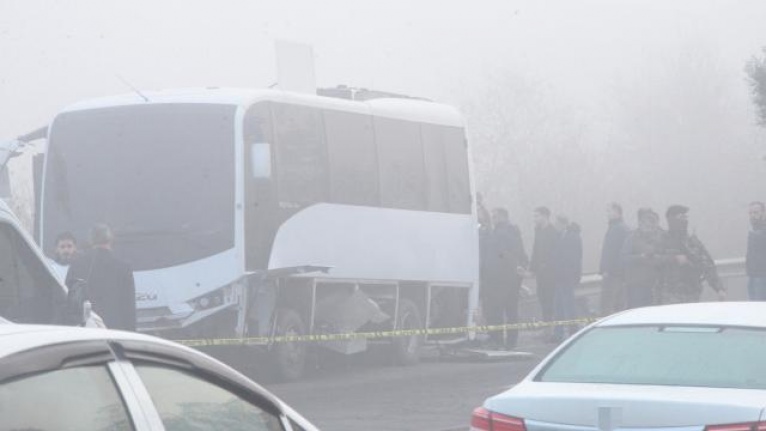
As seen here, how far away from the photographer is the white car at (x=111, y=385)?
3814 mm

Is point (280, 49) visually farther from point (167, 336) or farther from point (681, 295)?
point (681, 295)

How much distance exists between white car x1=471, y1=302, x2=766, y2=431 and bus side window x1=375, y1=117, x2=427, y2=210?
12940 mm

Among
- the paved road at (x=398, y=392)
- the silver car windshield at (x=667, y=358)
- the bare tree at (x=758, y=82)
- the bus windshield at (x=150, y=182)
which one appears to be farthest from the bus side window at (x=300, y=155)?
the bare tree at (x=758, y=82)

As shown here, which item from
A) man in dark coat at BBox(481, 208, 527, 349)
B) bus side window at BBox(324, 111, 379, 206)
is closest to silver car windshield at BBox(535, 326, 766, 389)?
bus side window at BBox(324, 111, 379, 206)

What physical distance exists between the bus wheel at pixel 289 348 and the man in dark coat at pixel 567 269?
A: 615cm

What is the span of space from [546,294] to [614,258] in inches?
57.7

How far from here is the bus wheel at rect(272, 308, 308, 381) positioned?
18.7m

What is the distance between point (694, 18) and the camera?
71062 mm

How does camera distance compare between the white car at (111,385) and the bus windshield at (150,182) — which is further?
the bus windshield at (150,182)

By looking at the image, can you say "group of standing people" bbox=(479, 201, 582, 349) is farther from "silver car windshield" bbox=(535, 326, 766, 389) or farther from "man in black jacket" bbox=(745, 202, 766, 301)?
A: "silver car windshield" bbox=(535, 326, 766, 389)

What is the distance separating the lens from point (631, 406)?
23.8ft

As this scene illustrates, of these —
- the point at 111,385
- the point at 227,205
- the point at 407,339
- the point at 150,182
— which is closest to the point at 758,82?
the point at 407,339

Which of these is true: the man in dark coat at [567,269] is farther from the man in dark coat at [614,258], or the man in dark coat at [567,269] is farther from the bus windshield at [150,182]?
the bus windshield at [150,182]

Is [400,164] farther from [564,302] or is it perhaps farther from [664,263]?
[664,263]
